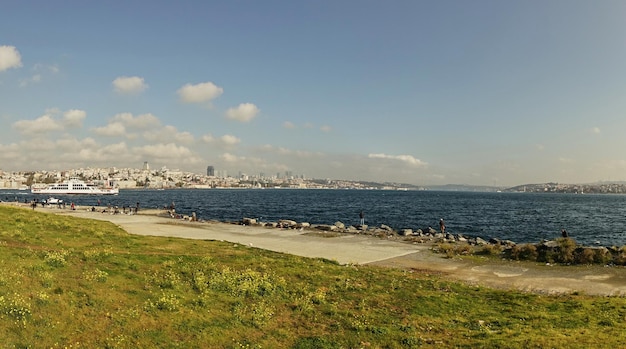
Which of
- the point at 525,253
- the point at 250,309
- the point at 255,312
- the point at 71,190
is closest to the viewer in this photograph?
the point at 255,312

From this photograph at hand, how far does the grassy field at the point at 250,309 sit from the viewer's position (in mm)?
11922

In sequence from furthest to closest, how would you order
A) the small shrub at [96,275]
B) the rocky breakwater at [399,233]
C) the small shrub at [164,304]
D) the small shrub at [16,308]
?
1. the rocky breakwater at [399,233]
2. the small shrub at [96,275]
3. the small shrub at [164,304]
4. the small shrub at [16,308]

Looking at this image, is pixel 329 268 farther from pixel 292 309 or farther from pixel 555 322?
pixel 555 322

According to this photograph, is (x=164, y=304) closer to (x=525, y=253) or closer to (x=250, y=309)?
(x=250, y=309)

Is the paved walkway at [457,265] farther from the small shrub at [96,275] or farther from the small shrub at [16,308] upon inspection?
the small shrub at [16,308]

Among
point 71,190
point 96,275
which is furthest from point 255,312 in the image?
point 71,190

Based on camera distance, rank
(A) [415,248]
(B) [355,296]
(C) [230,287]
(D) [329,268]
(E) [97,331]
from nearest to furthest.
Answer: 1. (E) [97,331]
2. (C) [230,287]
3. (B) [355,296]
4. (D) [329,268]
5. (A) [415,248]

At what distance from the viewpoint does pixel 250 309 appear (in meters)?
15.1

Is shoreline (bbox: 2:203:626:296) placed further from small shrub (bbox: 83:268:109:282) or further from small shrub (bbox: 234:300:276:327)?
small shrub (bbox: 83:268:109:282)

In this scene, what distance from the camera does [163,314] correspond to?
44.0 feet

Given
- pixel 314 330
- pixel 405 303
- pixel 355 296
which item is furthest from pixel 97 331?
pixel 405 303

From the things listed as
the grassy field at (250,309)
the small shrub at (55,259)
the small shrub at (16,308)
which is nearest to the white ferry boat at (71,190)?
the grassy field at (250,309)

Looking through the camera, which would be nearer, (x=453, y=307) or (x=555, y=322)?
(x=555, y=322)

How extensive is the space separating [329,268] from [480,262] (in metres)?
15.8
